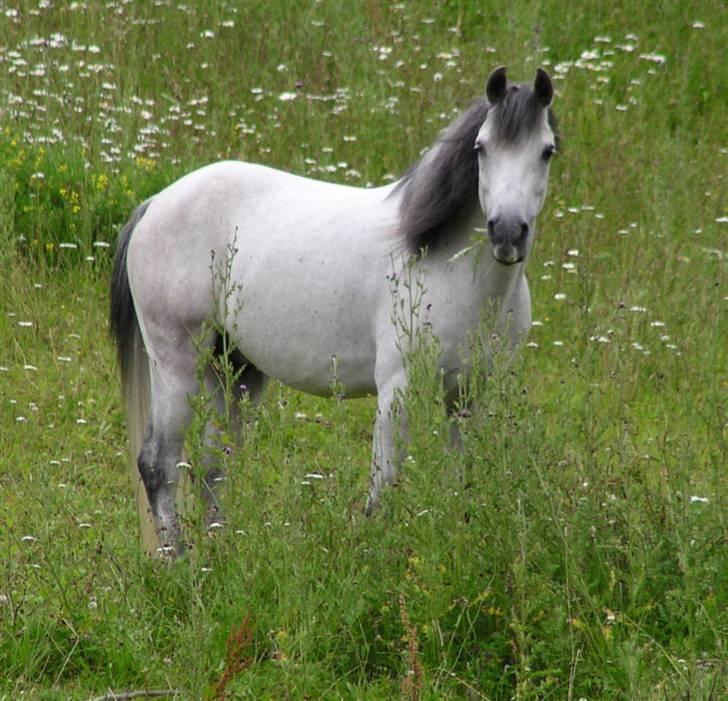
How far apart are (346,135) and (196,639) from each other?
261 inches

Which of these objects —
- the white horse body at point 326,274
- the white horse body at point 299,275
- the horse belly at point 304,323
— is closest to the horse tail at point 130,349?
the white horse body at point 326,274

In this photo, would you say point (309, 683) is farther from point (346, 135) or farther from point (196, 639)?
point (346, 135)

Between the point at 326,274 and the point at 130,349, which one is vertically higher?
the point at 326,274

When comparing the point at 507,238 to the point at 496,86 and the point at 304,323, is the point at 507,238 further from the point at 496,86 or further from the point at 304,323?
the point at 304,323

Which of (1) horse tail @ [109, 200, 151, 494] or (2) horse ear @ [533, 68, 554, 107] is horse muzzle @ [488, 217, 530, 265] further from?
(1) horse tail @ [109, 200, 151, 494]

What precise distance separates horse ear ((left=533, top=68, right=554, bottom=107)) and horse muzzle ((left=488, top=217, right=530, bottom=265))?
0.50 metres

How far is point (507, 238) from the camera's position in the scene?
14.2 ft

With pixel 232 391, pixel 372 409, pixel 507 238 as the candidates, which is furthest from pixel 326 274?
pixel 372 409

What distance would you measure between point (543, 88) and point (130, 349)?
2.30 metres

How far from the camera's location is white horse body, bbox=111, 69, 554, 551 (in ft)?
15.0

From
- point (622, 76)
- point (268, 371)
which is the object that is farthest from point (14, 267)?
point (622, 76)

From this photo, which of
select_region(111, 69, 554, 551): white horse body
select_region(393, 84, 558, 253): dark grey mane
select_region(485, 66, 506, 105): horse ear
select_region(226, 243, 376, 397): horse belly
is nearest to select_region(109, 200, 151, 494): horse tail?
select_region(111, 69, 554, 551): white horse body

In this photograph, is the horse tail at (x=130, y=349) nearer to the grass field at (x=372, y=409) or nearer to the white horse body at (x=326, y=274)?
the white horse body at (x=326, y=274)

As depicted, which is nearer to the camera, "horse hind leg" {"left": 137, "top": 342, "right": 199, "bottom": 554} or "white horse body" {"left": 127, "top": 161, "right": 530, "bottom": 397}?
"white horse body" {"left": 127, "top": 161, "right": 530, "bottom": 397}
